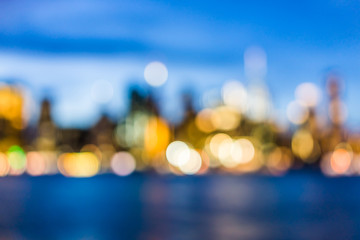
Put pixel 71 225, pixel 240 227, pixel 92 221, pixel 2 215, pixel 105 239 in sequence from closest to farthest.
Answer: pixel 105 239
pixel 240 227
pixel 71 225
pixel 92 221
pixel 2 215

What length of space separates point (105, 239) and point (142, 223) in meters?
6.90

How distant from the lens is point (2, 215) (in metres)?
30.6

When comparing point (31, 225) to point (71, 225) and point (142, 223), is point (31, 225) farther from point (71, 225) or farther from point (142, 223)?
point (142, 223)

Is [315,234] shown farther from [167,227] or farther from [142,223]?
[142,223]

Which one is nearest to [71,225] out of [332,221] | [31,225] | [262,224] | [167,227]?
[31,225]

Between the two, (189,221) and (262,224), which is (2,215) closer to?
(189,221)

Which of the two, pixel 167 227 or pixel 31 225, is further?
pixel 31 225

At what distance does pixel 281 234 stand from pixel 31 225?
34.4 ft

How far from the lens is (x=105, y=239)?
19406 millimetres

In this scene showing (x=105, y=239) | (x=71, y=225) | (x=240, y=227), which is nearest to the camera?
(x=105, y=239)

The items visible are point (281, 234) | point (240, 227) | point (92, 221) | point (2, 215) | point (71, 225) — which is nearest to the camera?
point (281, 234)

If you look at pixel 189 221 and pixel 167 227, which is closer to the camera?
pixel 167 227

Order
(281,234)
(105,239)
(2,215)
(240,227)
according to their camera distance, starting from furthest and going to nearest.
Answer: (2,215) → (240,227) → (281,234) → (105,239)

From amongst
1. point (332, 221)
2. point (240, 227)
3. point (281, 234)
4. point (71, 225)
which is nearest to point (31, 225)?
point (71, 225)
